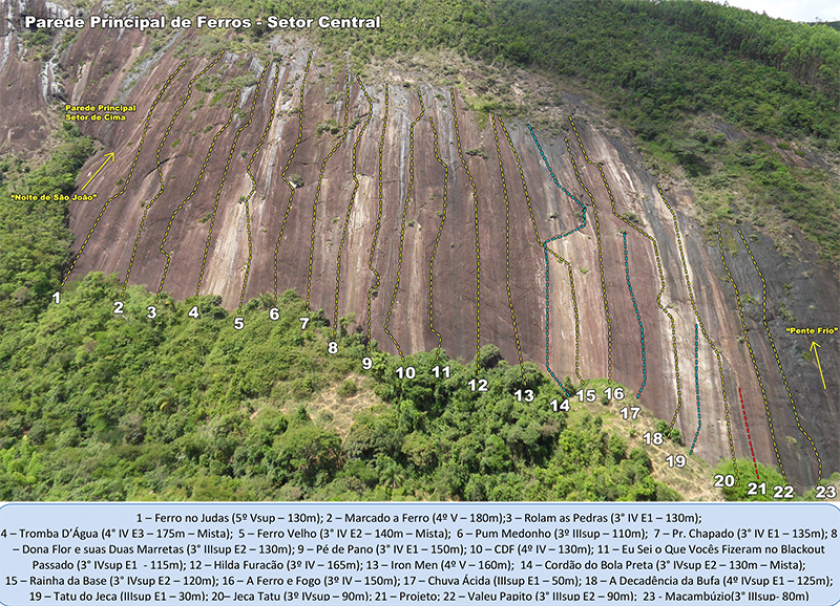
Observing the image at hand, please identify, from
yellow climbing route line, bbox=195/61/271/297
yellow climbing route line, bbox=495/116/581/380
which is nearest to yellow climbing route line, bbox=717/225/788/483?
yellow climbing route line, bbox=495/116/581/380

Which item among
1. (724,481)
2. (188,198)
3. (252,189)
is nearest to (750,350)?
(724,481)

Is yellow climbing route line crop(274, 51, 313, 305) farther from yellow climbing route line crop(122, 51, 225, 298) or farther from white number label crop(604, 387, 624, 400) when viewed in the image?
white number label crop(604, 387, 624, 400)

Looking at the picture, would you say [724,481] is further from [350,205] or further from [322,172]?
[322,172]

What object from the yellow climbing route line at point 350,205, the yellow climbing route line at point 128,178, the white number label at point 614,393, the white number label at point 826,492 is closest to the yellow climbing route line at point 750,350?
the white number label at point 826,492

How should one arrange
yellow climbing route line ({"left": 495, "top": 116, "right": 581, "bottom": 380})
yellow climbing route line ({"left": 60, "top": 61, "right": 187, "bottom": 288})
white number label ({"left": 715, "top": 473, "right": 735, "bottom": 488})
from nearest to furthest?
white number label ({"left": 715, "top": 473, "right": 735, "bottom": 488}) → yellow climbing route line ({"left": 495, "top": 116, "right": 581, "bottom": 380}) → yellow climbing route line ({"left": 60, "top": 61, "right": 187, "bottom": 288})

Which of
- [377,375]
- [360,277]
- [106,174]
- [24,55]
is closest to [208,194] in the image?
[106,174]

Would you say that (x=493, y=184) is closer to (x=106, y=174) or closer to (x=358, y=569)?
(x=358, y=569)
